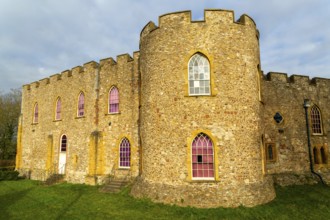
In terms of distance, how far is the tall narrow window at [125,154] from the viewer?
16672 mm

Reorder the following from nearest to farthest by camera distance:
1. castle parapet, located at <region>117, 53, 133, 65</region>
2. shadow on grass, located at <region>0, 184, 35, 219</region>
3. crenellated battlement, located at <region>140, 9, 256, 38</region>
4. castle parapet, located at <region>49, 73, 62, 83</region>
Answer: shadow on grass, located at <region>0, 184, 35, 219</region>
crenellated battlement, located at <region>140, 9, 256, 38</region>
castle parapet, located at <region>117, 53, 133, 65</region>
castle parapet, located at <region>49, 73, 62, 83</region>

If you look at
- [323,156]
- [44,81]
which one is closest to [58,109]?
[44,81]

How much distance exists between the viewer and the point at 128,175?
1623 centimetres

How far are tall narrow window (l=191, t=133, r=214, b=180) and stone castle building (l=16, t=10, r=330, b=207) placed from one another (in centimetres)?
5

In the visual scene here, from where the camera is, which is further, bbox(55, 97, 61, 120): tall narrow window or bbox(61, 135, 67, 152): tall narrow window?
bbox(55, 97, 61, 120): tall narrow window

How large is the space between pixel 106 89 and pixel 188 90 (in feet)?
28.9

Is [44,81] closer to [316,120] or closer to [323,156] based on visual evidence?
[316,120]

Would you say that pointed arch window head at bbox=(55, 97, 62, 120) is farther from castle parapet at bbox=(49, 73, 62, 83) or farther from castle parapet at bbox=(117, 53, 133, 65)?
castle parapet at bbox=(117, 53, 133, 65)

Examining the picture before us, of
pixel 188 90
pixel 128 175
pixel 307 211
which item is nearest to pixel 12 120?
pixel 128 175

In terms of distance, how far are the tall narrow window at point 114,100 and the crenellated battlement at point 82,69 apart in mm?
2153

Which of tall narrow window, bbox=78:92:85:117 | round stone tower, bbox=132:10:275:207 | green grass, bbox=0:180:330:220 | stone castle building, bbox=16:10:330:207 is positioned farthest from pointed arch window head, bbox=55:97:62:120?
round stone tower, bbox=132:10:275:207

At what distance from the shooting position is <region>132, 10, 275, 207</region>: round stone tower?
11.2 metres

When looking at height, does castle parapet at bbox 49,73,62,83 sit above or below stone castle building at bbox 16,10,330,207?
above

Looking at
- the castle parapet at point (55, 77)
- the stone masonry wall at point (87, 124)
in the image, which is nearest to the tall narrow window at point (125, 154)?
the stone masonry wall at point (87, 124)
